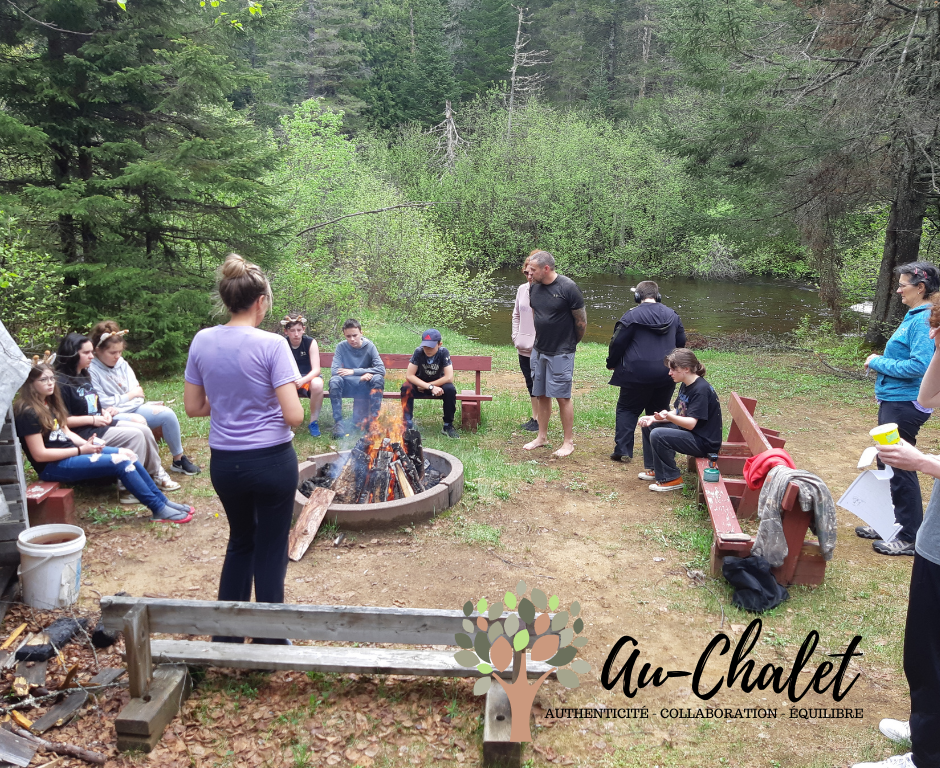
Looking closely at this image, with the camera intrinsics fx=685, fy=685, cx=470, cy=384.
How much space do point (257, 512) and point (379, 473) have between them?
2421 millimetres

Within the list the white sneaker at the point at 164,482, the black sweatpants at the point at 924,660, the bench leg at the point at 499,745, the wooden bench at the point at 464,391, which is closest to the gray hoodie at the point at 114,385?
the white sneaker at the point at 164,482

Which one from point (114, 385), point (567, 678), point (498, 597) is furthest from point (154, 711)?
point (114, 385)

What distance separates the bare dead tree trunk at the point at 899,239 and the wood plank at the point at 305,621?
414 inches

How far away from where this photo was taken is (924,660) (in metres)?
2.55

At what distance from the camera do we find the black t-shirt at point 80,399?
535 cm

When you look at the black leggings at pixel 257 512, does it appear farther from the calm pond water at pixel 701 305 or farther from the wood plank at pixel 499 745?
the calm pond water at pixel 701 305

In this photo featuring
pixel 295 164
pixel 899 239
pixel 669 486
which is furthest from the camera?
pixel 295 164

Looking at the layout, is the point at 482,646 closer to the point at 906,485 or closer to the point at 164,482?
the point at 906,485

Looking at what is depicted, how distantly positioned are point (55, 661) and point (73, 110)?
8.57m

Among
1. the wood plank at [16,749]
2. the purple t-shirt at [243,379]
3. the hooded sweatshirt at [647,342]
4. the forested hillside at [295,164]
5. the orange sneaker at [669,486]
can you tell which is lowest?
the orange sneaker at [669,486]

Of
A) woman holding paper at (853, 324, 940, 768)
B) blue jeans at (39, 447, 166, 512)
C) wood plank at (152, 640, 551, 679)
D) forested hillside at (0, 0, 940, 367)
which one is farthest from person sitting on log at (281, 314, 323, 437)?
woman holding paper at (853, 324, 940, 768)

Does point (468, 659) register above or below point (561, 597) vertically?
above

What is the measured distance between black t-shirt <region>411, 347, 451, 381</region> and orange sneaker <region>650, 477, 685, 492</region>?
2.57 m

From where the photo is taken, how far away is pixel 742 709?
3232 mm
